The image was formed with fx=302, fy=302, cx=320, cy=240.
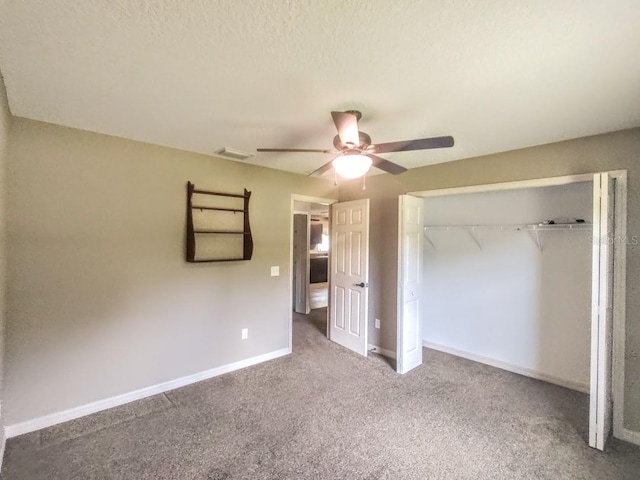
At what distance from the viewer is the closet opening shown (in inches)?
95.5

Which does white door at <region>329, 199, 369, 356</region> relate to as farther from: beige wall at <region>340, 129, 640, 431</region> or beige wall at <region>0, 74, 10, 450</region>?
beige wall at <region>0, 74, 10, 450</region>

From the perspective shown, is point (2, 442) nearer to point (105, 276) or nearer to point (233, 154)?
point (105, 276)

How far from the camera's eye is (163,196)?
295 cm

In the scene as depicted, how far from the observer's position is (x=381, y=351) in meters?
4.00

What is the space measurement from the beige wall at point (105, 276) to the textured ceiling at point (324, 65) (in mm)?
380

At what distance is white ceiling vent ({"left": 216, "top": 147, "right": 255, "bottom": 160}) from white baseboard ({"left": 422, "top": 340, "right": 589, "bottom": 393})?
135 inches

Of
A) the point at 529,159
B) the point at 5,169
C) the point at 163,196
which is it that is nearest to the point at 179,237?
the point at 163,196

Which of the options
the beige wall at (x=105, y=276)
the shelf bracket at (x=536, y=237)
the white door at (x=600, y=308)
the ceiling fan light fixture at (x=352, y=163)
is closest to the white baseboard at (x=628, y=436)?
the white door at (x=600, y=308)

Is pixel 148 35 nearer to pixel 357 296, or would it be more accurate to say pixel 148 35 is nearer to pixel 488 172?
pixel 488 172

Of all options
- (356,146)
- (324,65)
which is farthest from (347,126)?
(324,65)

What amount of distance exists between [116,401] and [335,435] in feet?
6.46

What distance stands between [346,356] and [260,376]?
1.13 m

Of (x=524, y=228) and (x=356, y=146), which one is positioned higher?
(x=356, y=146)

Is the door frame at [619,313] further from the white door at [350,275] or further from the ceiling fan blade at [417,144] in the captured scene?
the white door at [350,275]
